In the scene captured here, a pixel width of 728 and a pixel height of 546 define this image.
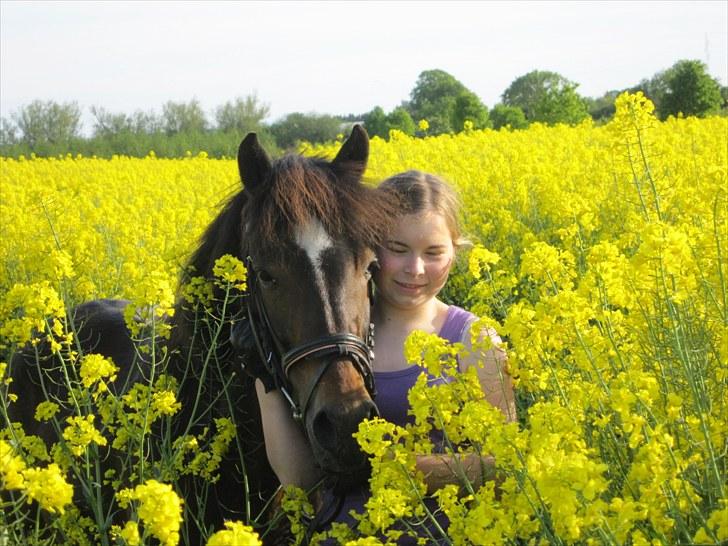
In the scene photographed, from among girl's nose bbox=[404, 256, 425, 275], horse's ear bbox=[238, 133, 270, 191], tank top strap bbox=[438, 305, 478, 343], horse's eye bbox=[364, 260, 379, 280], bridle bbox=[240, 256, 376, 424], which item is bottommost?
tank top strap bbox=[438, 305, 478, 343]

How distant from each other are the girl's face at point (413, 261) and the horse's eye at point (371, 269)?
386 millimetres

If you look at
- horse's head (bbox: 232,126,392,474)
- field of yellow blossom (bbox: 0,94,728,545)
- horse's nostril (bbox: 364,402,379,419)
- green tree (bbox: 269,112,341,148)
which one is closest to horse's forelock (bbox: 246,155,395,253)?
horse's head (bbox: 232,126,392,474)

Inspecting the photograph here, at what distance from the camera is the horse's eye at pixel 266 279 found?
2.76 meters

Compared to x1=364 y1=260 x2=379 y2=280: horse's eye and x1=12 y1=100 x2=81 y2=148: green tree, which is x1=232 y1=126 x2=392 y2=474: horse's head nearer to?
x1=364 y1=260 x2=379 y2=280: horse's eye

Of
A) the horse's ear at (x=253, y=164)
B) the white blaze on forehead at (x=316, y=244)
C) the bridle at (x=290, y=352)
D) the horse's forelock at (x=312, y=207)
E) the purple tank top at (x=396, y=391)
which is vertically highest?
the horse's ear at (x=253, y=164)

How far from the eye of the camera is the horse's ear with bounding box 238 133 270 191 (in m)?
2.99

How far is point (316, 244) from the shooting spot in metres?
2.75

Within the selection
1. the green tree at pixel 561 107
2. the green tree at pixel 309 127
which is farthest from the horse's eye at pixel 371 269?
the green tree at pixel 309 127

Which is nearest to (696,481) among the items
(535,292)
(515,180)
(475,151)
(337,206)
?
(337,206)

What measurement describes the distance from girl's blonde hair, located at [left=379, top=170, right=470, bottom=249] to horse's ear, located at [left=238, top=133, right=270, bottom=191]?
48 cm

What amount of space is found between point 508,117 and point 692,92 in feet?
21.4

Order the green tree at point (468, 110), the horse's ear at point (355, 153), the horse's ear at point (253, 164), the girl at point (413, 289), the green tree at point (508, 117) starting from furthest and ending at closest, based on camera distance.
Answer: the green tree at point (468, 110)
the green tree at point (508, 117)
the girl at point (413, 289)
the horse's ear at point (355, 153)
the horse's ear at point (253, 164)

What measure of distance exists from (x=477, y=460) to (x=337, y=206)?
0.91 m

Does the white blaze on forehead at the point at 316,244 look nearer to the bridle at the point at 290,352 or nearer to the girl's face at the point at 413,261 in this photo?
the bridle at the point at 290,352
